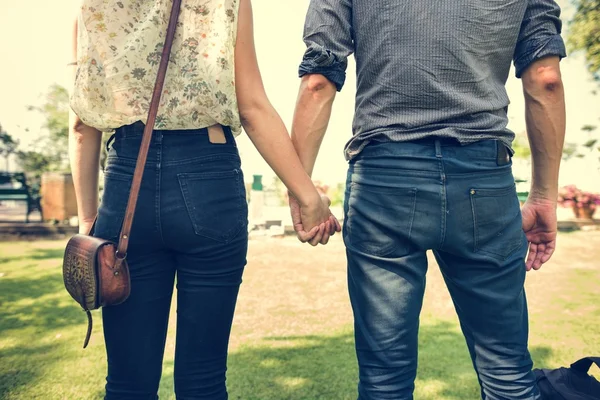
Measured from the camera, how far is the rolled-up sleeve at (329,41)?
5.77 feet

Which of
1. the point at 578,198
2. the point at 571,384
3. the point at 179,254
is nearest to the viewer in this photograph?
the point at 179,254

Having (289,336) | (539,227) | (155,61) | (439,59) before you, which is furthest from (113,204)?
(289,336)

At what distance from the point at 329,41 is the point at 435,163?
23.3 inches

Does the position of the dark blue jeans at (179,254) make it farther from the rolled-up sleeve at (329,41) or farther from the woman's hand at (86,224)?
the rolled-up sleeve at (329,41)

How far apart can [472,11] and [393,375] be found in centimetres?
124

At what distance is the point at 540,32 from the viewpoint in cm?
175

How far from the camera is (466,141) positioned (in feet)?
5.24

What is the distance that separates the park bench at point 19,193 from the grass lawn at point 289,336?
4.78 m

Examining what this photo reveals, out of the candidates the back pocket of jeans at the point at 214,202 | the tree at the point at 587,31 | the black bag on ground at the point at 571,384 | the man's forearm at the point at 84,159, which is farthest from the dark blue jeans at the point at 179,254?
the tree at the point at 587,31

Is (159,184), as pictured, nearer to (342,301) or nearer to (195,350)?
(195,350)

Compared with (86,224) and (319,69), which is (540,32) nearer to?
(319,69)

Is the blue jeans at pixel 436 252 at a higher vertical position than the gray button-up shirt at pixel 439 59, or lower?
lower

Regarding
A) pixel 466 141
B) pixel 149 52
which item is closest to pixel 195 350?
pixel 149 52

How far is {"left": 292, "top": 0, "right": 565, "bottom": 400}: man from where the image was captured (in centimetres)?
160
